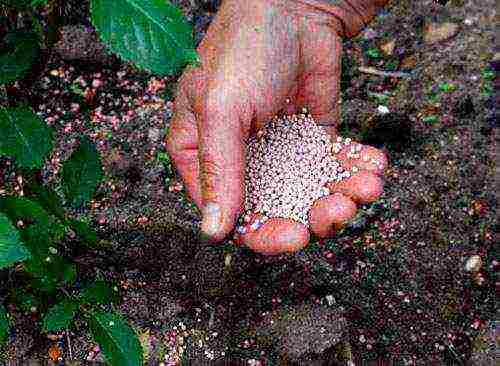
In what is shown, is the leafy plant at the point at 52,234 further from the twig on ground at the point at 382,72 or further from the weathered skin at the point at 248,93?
the twig on ground at the point at 382,72

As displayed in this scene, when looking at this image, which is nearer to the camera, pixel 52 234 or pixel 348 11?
pixel 52 234

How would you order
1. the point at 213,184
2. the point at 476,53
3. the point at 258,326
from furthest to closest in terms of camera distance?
the point at 476,53
the point at 258,326
the point at 213,184

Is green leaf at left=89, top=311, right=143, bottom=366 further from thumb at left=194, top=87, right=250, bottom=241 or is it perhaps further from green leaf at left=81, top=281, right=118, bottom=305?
thumb at left=194, top=87, right=250, bottom=241

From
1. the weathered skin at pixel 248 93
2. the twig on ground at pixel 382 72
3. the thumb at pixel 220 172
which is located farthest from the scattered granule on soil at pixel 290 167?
the twig on ground at pixel 382 72

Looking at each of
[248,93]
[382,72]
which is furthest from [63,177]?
[382,72]

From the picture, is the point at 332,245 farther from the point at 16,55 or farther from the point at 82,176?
the point at 16,55

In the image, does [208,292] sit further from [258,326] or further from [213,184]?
[213,184]

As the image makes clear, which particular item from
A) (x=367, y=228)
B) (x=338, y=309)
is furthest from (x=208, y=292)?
(x=367, y=228)
